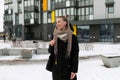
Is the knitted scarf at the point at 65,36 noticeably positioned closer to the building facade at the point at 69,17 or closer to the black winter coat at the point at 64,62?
the black winter coat at the point at 64,62

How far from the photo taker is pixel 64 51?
17.0 ft

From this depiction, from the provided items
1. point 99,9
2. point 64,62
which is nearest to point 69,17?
point 99,9

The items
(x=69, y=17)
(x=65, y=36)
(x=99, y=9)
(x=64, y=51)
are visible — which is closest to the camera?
(x=65, y=36)

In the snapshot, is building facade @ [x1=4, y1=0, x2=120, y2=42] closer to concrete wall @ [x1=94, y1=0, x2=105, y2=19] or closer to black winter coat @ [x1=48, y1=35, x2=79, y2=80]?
concrete wall @ [x1=94, y1=0, x2=105, y2=19]

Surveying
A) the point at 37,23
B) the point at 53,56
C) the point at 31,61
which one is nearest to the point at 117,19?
the point at 37,23

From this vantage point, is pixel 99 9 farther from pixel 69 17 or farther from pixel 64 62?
pixel 64 62

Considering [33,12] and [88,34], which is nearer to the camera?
[88,34]

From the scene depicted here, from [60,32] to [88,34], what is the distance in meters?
41.8

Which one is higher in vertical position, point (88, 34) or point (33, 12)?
point (33, 12)

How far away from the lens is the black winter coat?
5.16m

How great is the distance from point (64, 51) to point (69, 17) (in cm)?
4306

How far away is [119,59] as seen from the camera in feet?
43.5

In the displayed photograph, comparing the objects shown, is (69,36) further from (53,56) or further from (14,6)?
(14,6)

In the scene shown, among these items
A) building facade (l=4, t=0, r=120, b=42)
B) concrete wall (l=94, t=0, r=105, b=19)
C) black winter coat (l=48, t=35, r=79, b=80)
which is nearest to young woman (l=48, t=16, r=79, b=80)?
black winter coat (l=48, t=35, r=79, b=80)
